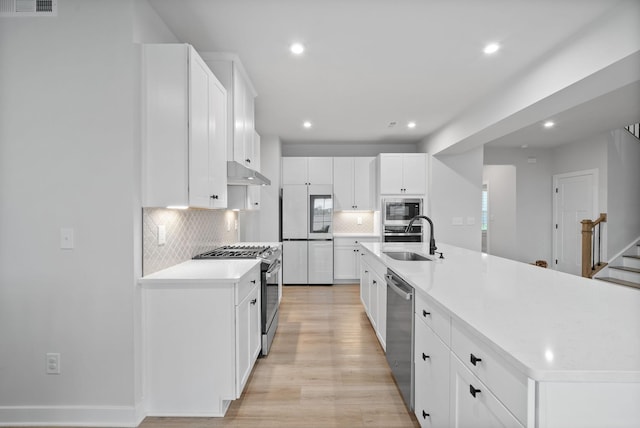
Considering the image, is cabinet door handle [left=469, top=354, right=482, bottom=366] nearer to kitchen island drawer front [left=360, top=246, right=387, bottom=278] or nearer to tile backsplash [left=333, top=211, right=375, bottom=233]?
kitchen island drawer front [left=360, top=246, right=387, bottom=278]

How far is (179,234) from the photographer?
2496mm

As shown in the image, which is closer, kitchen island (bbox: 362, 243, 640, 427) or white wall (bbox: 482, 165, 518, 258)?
kitchen island (bbox: 362, 243, 640, 427)

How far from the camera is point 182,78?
1936 millimetres

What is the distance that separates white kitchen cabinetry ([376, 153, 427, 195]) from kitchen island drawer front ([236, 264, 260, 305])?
338 cm

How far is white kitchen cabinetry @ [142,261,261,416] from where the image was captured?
1911 millimetres

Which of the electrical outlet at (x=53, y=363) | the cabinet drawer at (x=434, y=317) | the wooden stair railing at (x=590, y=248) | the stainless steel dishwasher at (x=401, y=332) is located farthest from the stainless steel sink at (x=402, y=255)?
the wooden stair railing at (x=590, y=248)

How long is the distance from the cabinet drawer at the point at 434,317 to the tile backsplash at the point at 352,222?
4.33m

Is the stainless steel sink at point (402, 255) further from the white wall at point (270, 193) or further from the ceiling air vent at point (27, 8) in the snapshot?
the ceiling air vent at point (27, 8)

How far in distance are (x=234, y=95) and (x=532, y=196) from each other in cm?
675

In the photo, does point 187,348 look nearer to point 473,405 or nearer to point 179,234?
point 179,234

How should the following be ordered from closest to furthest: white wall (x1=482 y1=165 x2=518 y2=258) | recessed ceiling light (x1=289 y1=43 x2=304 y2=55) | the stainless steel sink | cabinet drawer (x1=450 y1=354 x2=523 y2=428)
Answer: cabinet drawer (x1=450 y1=354 x2=523 y2=428) → recessed ceiling light (x1=289 y1=43 x2=304 y2=55) → the stainless steel sink → white wall (x1=482 y1=165 x2=518 y2=258)

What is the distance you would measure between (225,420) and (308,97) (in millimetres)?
3244

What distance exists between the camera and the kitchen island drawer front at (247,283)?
6.63ft

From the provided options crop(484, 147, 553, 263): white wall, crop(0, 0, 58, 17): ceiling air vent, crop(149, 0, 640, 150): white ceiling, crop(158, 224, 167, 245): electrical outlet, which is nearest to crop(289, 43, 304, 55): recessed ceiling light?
crop(149, 0, 640, 150): white ceiling
